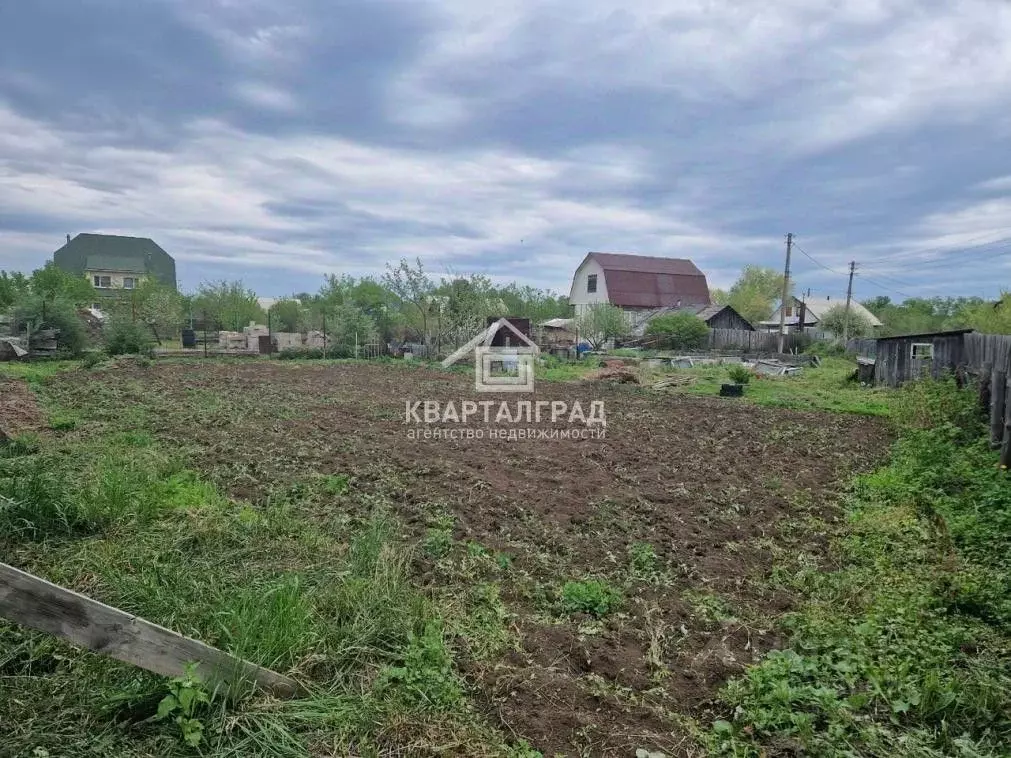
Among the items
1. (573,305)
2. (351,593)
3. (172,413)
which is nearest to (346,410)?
(172,413)

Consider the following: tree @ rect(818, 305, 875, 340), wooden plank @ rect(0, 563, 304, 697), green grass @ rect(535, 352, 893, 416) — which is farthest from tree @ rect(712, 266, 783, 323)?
wooden plank @ rect(0, 563, 304, 697)

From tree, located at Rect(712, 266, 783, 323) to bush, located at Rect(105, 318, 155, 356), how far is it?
45.6 meters

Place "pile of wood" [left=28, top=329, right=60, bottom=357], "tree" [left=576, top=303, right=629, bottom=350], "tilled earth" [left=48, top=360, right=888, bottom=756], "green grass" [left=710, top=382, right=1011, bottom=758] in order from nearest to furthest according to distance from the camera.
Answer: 1. "green grass" [left=710, top=382, right=1011, bottom=758]
2. "tilled earth" [left=48, top=360, right=888, bottom=756]
3. "pile of wood" [left=28, top=329, right=60, bottom=357]
4. "tree" [left=576, top=303, right=629, bottom=350]

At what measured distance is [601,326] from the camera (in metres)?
30.8

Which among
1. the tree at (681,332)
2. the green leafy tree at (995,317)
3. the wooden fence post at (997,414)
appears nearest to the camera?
the wooden fence post at (997,414)

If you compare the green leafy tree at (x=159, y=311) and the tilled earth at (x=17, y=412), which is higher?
the green leafy tree at (x=159, y=311)

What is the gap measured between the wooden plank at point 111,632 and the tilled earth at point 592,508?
112cm

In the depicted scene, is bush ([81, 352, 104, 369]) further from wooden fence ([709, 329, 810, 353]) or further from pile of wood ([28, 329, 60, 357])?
wooden fence ([709, 329, 810, 353])

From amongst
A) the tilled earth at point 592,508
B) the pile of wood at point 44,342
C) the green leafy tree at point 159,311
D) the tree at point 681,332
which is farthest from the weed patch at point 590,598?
the tree at point 681,332

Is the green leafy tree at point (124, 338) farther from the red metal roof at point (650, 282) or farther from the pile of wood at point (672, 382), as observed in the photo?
the red metal roof at point (650, 282)

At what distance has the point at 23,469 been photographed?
16.5 feet

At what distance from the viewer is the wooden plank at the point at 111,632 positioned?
204 cm

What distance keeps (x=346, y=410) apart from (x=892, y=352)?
13895mm

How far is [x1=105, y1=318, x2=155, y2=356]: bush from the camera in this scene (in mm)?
Answer: 19250
